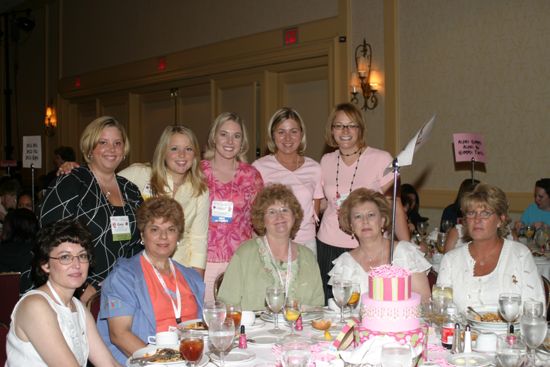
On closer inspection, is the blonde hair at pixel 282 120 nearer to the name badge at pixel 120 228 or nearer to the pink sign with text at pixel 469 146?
the name badge at pixel 120 228

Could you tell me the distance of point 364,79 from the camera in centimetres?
792

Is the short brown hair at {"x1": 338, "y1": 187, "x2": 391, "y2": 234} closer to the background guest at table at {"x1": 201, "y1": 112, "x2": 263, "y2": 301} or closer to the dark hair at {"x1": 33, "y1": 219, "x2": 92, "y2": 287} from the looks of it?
the background guest at table at {"x1": 201, "y1": 112, "x2": 263, "y2": 301}

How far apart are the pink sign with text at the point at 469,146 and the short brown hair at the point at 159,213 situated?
411cm

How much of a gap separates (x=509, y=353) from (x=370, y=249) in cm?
145

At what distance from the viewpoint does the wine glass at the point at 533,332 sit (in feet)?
7.35

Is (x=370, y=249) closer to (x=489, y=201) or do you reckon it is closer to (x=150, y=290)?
(x=489, y=201)

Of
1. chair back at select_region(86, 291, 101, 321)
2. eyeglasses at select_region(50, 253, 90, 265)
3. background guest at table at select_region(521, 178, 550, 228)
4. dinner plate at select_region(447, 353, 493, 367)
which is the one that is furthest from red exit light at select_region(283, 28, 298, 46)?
dinner plate at select_region(447, 353, 493, 367)

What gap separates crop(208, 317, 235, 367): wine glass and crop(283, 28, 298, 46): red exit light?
22.5 feet

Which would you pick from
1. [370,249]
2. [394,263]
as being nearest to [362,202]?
[370,249]

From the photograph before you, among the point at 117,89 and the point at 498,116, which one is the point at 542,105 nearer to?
the point at 498,116

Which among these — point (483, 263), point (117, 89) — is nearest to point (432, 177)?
point (483, 263)

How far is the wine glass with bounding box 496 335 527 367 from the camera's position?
6.68 ft

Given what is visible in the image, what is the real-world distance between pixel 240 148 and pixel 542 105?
3.69 meters

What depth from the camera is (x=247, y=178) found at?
173 inches
